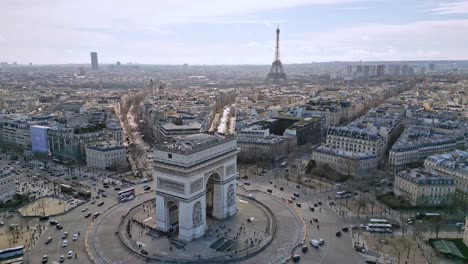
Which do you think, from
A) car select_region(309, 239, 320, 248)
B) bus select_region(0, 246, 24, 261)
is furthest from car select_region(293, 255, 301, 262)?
bus select_region(0, 246, 24, 261)

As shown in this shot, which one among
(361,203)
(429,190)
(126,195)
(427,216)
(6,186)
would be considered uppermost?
(429,190)

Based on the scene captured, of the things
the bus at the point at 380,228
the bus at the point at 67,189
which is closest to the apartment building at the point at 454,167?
the bus at the point at 380,228

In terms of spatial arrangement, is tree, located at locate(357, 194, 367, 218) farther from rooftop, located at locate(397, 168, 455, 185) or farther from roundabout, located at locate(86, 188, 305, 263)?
roundabout, located at locate(86, 188, 305, 263)

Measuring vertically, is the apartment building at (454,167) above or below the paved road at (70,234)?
above

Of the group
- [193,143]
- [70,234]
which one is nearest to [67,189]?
[70,234]

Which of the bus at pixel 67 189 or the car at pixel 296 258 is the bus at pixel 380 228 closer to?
the car at pixel 296 258

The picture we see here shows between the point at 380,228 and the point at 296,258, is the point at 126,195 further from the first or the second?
the point at 380,228
